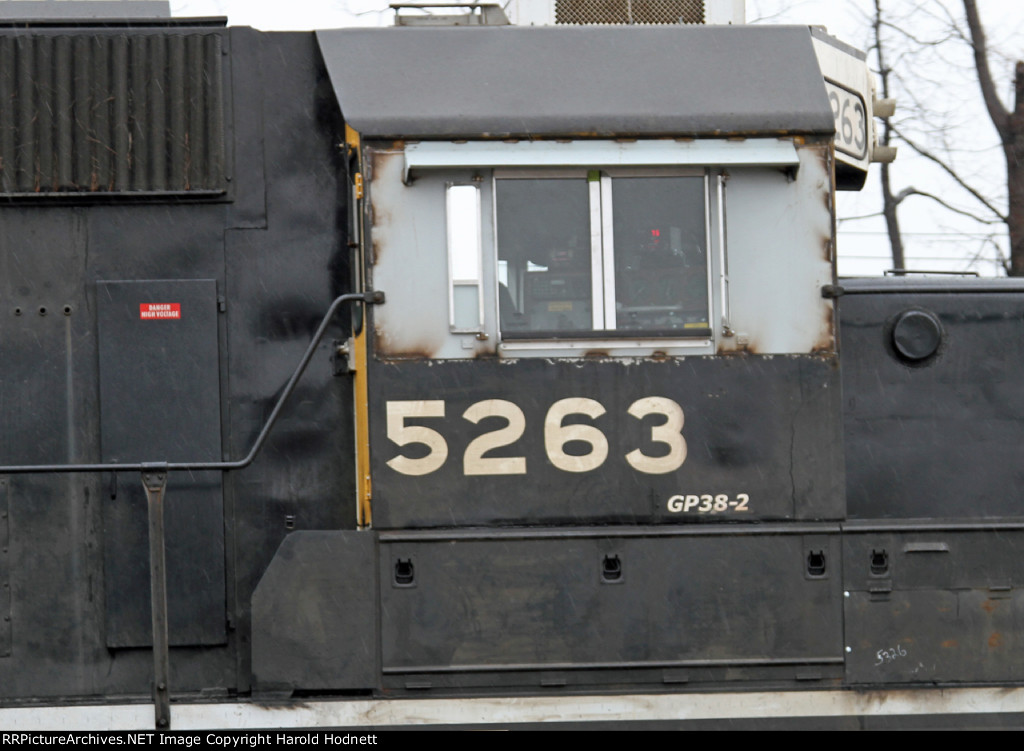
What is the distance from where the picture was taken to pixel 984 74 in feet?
40.2

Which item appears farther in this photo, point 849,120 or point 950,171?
point 950,171

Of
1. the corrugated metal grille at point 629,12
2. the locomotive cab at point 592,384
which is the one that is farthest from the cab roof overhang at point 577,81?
the corrugated metal grille at point 629,12

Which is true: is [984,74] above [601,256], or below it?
above

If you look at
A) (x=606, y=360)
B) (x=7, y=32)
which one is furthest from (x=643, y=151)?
(x=7, y=32)

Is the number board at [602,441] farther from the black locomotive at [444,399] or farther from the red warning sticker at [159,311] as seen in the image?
the red warning sticker at [159,311]

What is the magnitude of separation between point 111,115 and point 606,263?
2.05m

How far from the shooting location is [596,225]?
4.32 metres

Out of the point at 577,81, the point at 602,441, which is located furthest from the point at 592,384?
the point at 577,81

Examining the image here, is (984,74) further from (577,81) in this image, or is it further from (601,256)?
(601,256)

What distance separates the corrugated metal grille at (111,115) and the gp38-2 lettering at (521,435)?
125 cm

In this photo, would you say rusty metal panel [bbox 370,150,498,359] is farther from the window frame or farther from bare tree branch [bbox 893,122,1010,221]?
bare tree branch [bbox 893,122,1010,221]

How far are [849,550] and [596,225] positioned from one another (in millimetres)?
1618

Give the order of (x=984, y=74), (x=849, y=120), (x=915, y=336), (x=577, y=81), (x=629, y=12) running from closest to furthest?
1. (x=577, y=81)
2. (x=915, y=336)
3. (x=629, y=12)
4. (x=849, y=120)
5. (x=984, y=74)

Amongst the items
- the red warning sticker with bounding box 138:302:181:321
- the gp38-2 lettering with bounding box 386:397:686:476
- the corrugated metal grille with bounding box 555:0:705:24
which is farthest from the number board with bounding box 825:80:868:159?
the red warning sticker with bounding box 138:302:181:321
